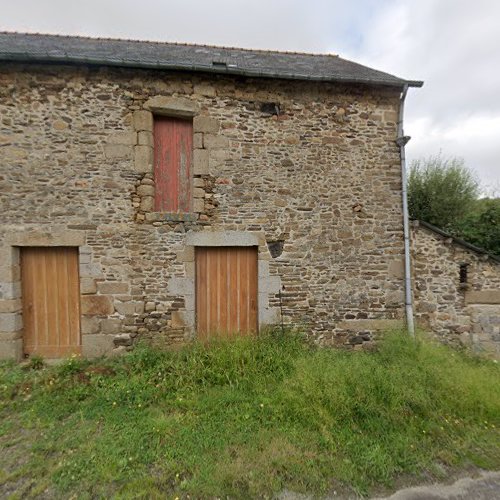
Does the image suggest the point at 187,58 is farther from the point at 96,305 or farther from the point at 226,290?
the point at 96,305

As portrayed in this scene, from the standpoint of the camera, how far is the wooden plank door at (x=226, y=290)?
→ 4.54m

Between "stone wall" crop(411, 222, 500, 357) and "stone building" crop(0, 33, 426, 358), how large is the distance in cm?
53

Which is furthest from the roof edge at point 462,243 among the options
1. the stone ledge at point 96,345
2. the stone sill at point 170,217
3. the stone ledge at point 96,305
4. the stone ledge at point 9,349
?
the stone ledge at point 9,349

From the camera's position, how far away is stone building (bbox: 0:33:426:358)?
4141mm

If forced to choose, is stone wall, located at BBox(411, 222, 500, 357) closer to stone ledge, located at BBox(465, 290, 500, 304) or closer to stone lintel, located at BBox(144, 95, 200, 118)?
stone ledge, located at BBox(465, 290, 500, 304)

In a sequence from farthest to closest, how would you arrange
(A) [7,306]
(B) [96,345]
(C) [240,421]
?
(B) [96,345]
(A) [7,306]
(C) [240,421]

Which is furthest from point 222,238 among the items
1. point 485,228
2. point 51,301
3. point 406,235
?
point 485,228

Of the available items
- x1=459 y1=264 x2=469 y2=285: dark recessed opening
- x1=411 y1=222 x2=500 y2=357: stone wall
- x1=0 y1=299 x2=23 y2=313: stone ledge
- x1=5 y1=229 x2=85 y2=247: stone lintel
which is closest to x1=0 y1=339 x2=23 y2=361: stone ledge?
x1=0 y1=299 x2=23 y2=313: stone ledge

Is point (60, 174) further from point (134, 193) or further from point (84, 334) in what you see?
point (84, 334)

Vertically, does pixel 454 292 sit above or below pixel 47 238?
below

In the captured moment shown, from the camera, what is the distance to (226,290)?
15.1 feet

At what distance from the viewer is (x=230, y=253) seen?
15.1 ft

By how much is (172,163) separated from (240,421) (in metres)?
4.15

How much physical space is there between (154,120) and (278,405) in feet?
16.2
